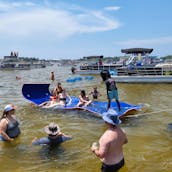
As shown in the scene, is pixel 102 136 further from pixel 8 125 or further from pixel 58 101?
pixel 58 101

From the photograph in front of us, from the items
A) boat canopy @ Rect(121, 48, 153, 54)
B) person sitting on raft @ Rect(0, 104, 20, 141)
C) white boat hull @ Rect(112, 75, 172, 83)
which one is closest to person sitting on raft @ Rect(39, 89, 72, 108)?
person sitting on raft @ Rect(0, 104, 20, 141)

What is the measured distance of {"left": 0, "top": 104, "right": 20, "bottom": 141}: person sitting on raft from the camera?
8.17 m

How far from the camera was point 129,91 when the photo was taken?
24.2 meters

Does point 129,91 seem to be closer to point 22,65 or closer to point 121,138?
point 121,138

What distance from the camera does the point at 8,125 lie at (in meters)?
Answer: 8.29

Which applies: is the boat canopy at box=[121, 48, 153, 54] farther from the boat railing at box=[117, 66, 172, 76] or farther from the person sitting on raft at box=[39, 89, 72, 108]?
the person sitting on raft at box=[39, 89, 72, 108]

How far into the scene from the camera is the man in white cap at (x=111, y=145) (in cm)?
507

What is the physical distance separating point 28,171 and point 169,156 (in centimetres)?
374

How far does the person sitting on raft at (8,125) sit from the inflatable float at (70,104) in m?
5.22

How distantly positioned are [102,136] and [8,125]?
3.88 meters

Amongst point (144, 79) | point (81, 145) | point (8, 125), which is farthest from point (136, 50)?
point (8, 125)

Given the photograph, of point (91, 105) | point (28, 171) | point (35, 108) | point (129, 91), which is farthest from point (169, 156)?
point (129, 91)

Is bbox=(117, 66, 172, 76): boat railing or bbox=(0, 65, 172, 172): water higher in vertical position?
bbox=(117, 66, 172, 76): boat railing

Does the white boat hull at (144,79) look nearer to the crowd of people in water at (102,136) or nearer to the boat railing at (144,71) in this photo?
the boat railing at (144,71)
